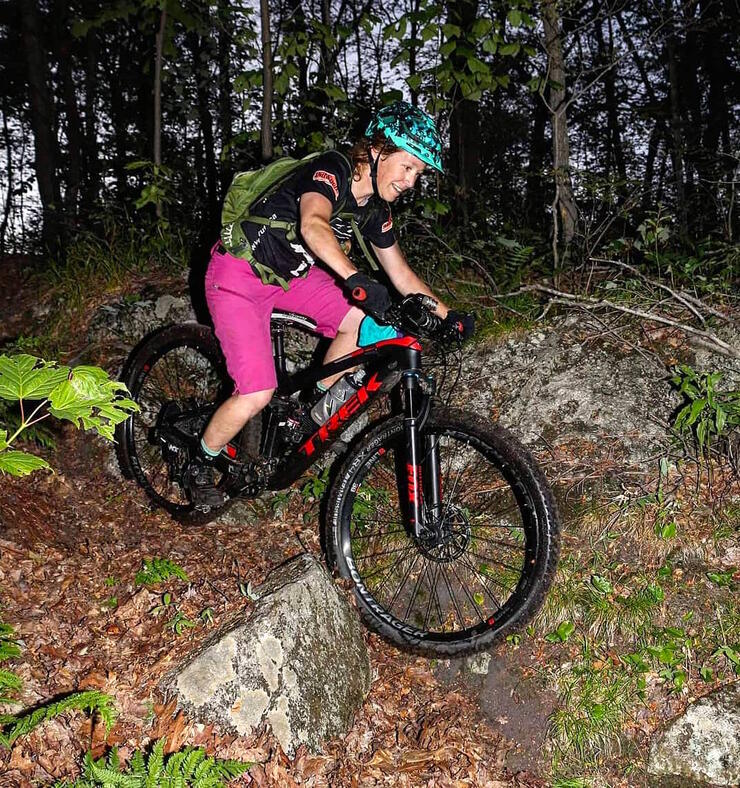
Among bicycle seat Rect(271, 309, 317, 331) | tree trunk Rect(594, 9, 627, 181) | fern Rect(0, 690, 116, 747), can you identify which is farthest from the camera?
tree trunk Rect(594, 9, 627, 181)

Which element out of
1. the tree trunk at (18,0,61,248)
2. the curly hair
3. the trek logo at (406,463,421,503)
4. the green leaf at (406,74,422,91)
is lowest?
the trek logo at (406,463,421,503)

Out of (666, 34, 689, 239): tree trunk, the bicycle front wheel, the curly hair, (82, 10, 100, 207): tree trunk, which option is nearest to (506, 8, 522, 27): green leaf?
the curly hair

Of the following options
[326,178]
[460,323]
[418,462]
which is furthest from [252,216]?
[418,462]

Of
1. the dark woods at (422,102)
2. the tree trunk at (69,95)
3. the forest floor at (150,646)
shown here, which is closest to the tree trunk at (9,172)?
the dark woods at (422,102)

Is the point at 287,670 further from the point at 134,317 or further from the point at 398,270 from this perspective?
the point at 134,317

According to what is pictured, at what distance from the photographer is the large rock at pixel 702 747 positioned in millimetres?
2896

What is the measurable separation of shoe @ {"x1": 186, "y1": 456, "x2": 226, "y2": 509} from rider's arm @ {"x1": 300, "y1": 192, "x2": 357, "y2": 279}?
1913mm

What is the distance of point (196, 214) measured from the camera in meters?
8.47

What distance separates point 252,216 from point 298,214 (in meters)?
0.30

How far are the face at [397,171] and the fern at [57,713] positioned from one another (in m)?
3.03

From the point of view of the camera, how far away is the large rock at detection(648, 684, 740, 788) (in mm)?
2896

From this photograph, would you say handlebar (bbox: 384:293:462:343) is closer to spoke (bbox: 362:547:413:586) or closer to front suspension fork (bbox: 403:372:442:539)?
front suspension fork (bbox: 403:372:442:539)

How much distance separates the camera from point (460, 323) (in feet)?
11.0

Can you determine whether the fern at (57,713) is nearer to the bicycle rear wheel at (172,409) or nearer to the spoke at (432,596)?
the bicycle rear wheel at (172,409)
